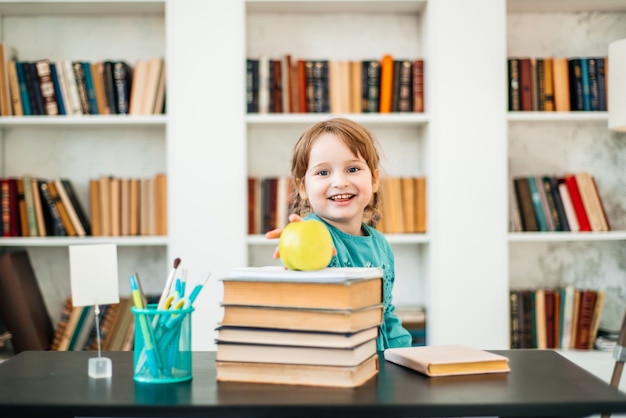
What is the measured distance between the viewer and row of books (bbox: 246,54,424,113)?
10.3ft

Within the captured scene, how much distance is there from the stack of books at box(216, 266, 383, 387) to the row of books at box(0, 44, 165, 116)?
220 centimetres

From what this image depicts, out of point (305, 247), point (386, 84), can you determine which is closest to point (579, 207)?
point (386, 84)

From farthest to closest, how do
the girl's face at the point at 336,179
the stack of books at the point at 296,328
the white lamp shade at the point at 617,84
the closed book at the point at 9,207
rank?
the closed book at the point at 9,207
the white lamp shade at the point at 617,84
the girl's face at the point at 336,179
the stack of books at the point at 296,328

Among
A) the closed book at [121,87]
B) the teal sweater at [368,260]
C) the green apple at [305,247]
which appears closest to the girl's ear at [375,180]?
the teal sweater at [368,260]

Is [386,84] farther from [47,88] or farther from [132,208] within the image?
[47,88]

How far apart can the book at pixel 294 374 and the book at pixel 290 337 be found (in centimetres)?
3

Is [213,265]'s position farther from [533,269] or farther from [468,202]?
[533,269]

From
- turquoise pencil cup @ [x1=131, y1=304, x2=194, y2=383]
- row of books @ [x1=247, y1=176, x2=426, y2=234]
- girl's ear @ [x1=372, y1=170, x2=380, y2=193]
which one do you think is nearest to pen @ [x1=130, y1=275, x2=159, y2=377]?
turquoise pencil cup @ [x1=131, y1=304, x2=194, y2=383]

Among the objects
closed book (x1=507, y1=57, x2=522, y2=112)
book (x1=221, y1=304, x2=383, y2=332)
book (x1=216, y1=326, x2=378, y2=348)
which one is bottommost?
book (x1=216, y1=326, x2=378, y2=348)

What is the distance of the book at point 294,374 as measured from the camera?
41.7 inches

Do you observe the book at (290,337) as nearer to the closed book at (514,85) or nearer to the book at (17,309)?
the book at (17,309)

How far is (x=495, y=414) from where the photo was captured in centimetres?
97

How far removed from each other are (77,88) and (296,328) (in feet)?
7.86

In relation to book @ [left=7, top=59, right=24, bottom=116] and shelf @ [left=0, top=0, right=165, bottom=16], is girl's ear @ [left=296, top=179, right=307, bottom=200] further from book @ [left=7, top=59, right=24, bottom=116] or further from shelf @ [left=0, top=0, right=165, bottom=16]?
book @ [left=7, top=59, right=24, bottom=116]
